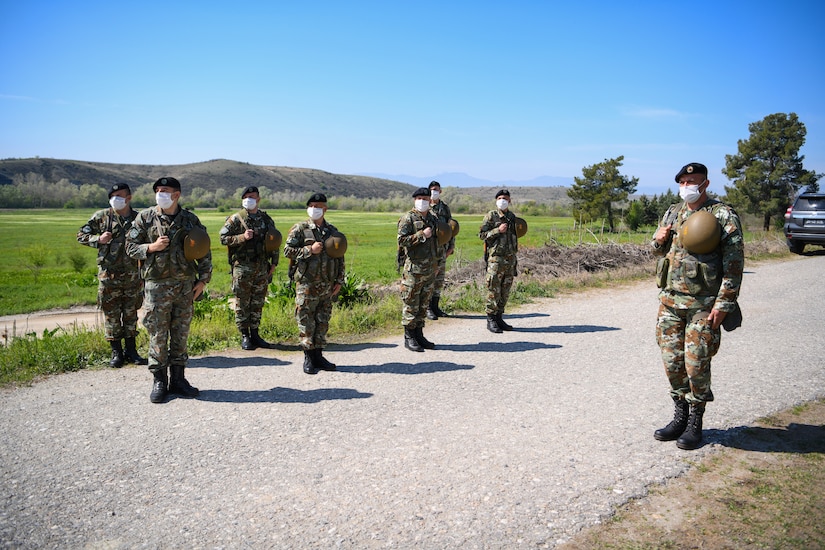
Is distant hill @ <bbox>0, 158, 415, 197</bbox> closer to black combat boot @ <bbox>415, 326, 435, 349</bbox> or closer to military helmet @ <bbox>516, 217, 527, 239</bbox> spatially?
military helmet @ <bbox>516, 217, 527, 239</bbox>

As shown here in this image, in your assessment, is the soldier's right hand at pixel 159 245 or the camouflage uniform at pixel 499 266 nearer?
the soldier's right hand at pixel 159 245

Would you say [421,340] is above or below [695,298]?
below

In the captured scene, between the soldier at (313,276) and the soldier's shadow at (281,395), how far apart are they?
734 mm

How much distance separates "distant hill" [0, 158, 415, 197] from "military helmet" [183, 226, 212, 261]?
77.4m

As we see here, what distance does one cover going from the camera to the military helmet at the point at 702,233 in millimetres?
4582

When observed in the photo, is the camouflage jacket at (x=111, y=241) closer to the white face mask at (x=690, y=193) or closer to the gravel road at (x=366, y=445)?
the gravel road at (x=366, y=445)

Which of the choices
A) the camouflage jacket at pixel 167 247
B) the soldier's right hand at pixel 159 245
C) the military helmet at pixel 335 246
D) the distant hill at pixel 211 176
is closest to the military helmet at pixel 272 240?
the military helmet at pixel 335 246

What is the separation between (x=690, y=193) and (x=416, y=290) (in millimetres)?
4187

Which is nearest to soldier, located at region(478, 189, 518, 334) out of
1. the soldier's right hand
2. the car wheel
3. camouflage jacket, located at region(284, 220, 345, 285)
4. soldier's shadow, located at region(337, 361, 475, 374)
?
soldier's shadow, located at region(337, 361, 475, 374)

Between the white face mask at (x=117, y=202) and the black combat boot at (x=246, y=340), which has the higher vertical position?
the white face mask at (x=117, y=202)

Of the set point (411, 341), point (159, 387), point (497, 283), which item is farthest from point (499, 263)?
point (159, 387)

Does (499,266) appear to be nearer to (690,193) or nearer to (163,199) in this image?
(690,193)

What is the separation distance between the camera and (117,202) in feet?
24.7

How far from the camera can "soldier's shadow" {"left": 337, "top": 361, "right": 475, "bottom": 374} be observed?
7172 millimetres
